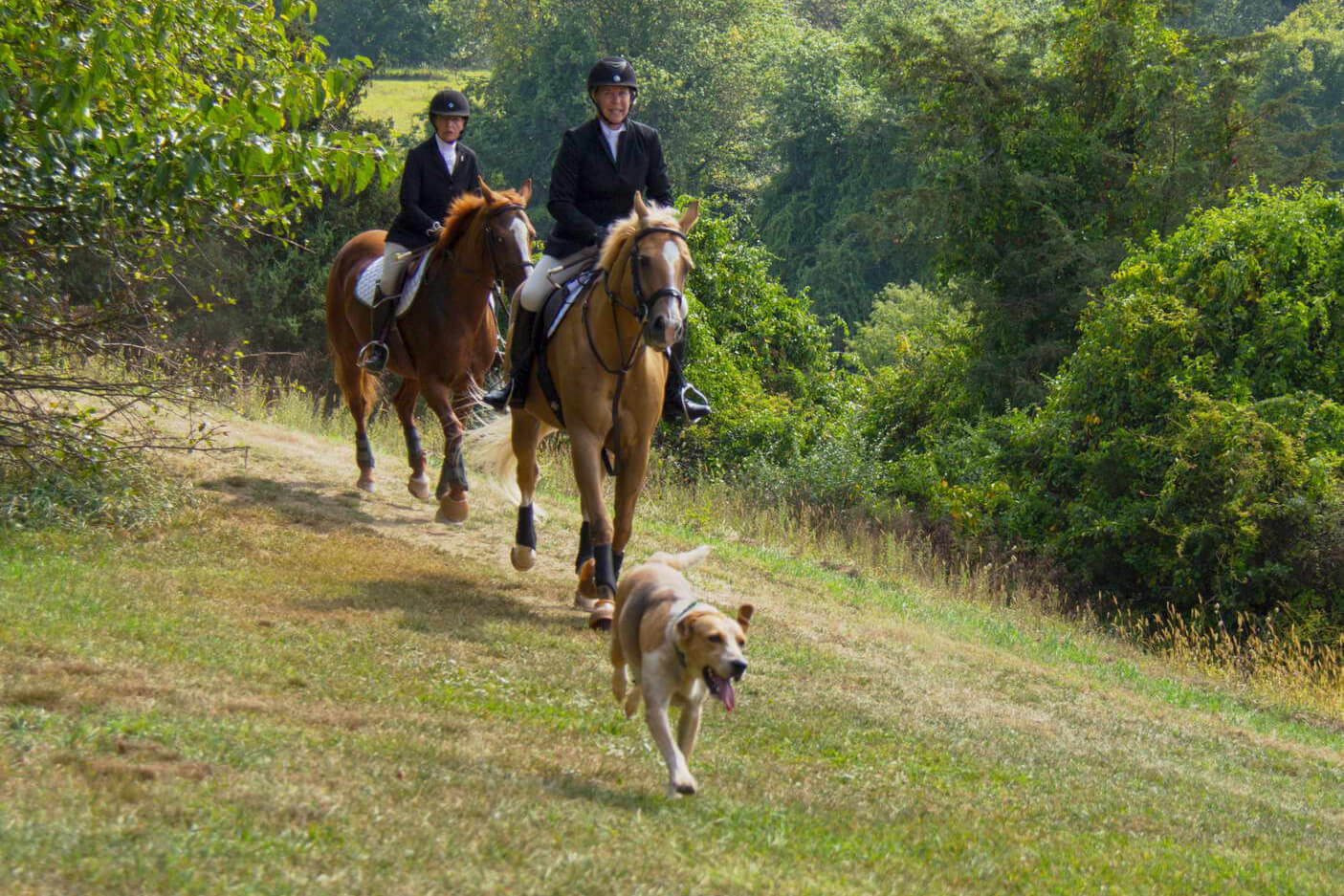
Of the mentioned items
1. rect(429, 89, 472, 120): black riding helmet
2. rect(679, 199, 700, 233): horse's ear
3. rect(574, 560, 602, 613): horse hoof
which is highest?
rect(429, 89, 472, 120): black riding helmet

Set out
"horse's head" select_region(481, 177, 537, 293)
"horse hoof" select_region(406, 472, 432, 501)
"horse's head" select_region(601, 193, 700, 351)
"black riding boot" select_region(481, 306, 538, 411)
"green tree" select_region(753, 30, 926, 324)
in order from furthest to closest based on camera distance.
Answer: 1. "green tree" select_region(753, 30, 926, 324)
2. "horse hoof" select_region(406, 472, 432, 501)
3. "horse's head" select_region(481, 177, 537, 293)
4. "black riding boot" select_region(481, 306, 538, 411)
5. "horse's head" select_region(601, 193, 700, 351)

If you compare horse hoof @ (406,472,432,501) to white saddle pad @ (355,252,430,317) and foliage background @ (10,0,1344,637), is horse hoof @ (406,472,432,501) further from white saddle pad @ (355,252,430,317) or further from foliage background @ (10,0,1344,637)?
foliage background @ (10,0,1344,637)

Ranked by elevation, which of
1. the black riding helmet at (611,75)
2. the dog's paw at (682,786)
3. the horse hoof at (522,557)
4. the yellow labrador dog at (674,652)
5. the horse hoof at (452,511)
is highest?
the black riding helmet at (611,75)

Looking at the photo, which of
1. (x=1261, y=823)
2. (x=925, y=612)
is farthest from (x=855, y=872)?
(x=925, y=612)

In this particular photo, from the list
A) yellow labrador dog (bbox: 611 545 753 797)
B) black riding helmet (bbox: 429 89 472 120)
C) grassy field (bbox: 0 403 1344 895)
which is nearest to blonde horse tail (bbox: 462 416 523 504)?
grassy field (bbox: 0 403 1344 895)

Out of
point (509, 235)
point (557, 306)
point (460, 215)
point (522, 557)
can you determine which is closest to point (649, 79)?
point (460, 215)

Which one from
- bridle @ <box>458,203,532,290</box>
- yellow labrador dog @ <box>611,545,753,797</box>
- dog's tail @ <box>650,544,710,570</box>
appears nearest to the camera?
yellow labrador dog @ <box>611,545,753,797</box>

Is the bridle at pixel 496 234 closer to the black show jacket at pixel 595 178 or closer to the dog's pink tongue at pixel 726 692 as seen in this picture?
the black show jacket at pixel 595 178

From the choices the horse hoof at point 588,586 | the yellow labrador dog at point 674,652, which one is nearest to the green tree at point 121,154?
the horse hoof at point 588,586

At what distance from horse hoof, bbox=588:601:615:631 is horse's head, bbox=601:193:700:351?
205 cm

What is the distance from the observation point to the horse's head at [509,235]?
11656 millimetres

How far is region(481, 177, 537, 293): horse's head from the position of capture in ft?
38.2

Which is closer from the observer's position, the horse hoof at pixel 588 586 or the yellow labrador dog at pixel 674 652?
the yellow labrador dog at pixel 674 652

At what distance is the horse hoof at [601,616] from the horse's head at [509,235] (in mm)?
2919
